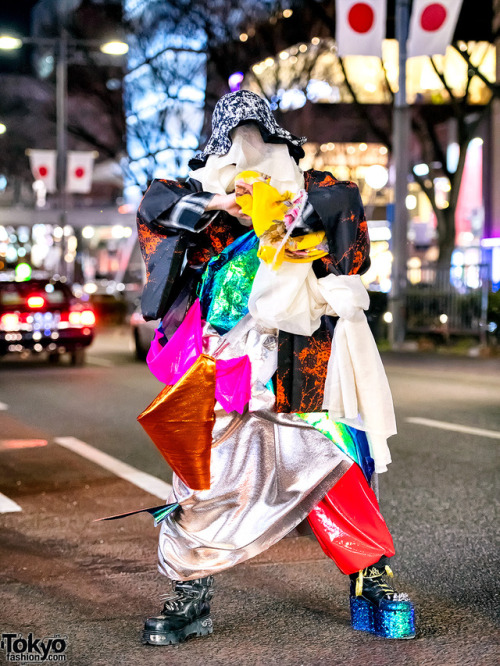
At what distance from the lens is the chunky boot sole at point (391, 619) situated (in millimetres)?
3472

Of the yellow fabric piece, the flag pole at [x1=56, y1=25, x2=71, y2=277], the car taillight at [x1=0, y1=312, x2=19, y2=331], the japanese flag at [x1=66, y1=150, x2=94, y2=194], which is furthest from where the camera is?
the japanese flag at [x1=66, y1=150, x2=94, y2=194]

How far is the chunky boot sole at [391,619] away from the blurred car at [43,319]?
12511 mm

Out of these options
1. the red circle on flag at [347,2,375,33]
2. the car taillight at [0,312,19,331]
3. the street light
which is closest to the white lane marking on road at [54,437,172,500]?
the car taillight at [0,312,19,331]

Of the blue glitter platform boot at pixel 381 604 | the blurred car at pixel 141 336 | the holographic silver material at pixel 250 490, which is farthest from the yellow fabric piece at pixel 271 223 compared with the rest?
the blurred car at pixel 141 336

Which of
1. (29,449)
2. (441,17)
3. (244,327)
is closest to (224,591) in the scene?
(244,327)

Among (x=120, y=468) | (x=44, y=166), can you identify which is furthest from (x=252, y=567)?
(x=44, y=166)

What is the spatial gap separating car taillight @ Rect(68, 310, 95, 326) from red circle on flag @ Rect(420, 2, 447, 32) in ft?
24.1

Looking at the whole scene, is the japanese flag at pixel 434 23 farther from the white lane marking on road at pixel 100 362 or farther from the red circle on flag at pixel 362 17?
the white lane marking on road at pixel 100 362

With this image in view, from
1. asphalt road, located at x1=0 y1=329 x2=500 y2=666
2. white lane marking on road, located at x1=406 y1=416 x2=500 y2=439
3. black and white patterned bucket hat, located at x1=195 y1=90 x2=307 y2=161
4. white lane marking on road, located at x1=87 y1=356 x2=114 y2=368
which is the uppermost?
black and white patterned bucket hat, located at x1=195 y1=90 x2=307 y2=161

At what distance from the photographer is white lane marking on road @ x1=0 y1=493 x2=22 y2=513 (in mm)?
5875

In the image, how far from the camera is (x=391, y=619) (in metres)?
3.48

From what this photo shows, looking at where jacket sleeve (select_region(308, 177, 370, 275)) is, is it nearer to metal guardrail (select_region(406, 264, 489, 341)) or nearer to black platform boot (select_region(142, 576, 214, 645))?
black platform boot (select_region(142, 576, 214, 645))

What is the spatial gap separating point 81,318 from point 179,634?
12881 mm

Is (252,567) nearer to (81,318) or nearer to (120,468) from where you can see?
(120,468)
